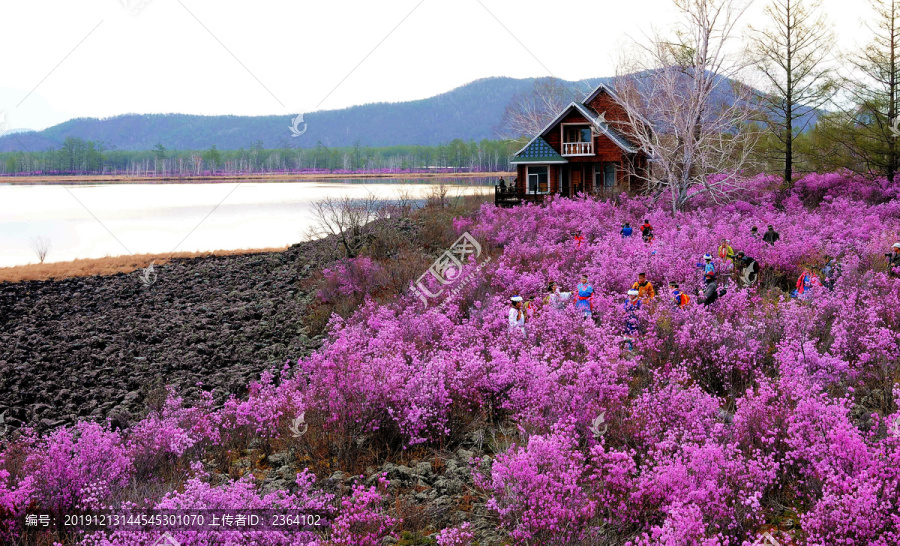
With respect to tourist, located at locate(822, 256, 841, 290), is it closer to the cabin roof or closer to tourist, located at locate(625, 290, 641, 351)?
tourist, located at locate(625, 290, 641, 351)

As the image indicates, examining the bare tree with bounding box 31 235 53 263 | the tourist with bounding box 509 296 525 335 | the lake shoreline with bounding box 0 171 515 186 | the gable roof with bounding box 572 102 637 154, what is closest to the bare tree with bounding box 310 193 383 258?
the gable roof with bounding box 572 102 637 154

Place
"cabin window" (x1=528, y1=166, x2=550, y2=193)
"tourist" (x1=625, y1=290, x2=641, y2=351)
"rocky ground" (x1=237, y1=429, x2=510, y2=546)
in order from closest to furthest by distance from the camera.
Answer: "rocky ground" (x1=237, y1=429, x2=510, y2=546) → "tourist" (x1=625, y1=290, x2=641, y2=351) → "cabin window" (x1=528, y1=166, x2=550, y2=193)

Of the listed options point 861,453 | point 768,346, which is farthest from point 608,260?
point 861,453

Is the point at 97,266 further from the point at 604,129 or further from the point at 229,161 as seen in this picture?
the point at 229,161

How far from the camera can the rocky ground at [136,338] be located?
1436cm

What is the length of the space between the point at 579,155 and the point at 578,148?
0.52m

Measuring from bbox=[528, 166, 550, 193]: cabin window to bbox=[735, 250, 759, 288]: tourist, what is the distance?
24.6 m

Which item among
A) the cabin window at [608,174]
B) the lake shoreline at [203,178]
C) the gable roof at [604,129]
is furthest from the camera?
the lake shoreline at [203,178]

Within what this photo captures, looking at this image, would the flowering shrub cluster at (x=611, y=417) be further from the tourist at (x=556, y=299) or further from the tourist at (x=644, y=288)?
the tourist at (x=644, y=288)

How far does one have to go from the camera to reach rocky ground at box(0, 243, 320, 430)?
565 inches

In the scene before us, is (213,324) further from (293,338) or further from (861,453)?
(861,453)

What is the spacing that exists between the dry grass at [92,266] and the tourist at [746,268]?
2874 cm

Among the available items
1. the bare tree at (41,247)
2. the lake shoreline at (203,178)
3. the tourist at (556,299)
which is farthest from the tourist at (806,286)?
the lake shoreline at (203,178)

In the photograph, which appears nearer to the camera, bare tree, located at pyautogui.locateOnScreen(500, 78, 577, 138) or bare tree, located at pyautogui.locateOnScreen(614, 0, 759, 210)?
bare tree, located at pyautogui.locateOnScreen(614, 0, 759, 210)
